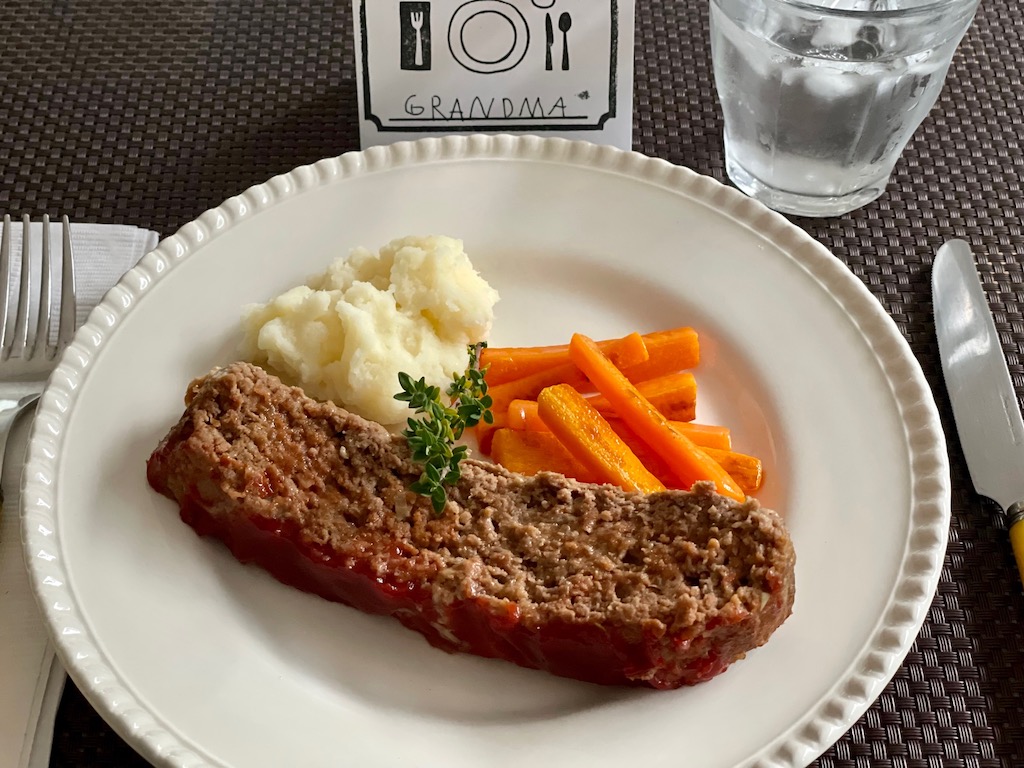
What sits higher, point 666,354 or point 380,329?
point 380,329

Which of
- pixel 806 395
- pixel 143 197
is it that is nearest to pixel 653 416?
pixel 806 395

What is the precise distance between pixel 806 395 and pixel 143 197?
229 centimetres

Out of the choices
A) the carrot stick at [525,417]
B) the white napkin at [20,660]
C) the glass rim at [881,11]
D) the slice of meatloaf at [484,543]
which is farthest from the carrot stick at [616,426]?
the white napkin at [20,660]

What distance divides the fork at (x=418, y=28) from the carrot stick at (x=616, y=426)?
4.06 ft

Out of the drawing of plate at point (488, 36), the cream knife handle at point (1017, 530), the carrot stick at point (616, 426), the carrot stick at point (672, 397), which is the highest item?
the drawing of plate at point (488, 36)

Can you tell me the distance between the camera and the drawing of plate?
3.12 metres


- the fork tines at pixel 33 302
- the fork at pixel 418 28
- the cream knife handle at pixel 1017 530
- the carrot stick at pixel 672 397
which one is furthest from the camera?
the fork at pixel 418 28

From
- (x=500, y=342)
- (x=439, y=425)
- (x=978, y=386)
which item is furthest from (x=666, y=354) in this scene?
(x=978, y=386)

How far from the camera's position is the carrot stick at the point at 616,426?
8.54 feet

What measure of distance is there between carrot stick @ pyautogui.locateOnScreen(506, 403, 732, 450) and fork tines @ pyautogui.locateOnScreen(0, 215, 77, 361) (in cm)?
127

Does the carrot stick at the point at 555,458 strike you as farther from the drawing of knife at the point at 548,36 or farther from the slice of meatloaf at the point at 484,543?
the drawing of knife at the point at 548,36

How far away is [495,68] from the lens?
3217 mm

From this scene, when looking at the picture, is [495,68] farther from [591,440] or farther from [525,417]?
[591,440]

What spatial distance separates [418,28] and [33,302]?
1.46 m
